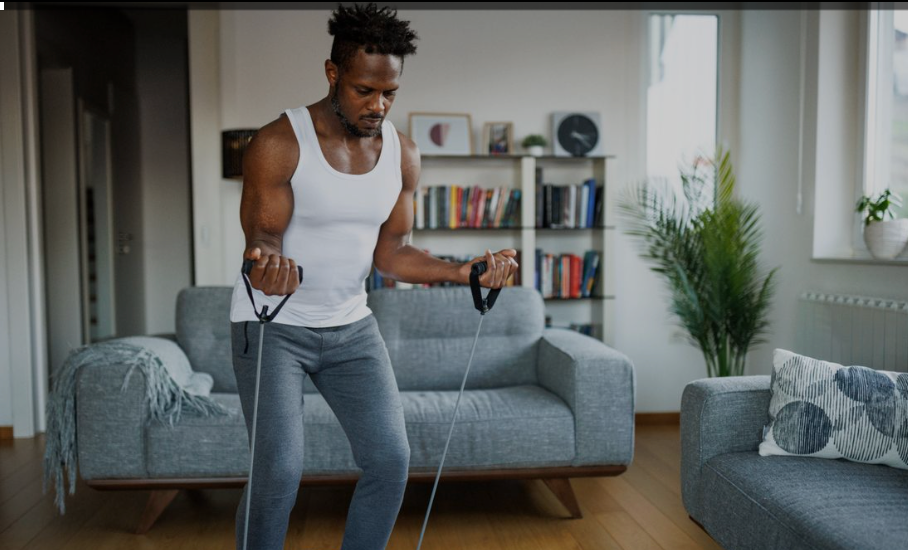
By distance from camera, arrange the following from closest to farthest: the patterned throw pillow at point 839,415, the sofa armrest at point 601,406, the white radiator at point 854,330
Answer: the patterned throw pillow at point 839,415
the sofa armrest at point 601,406
the white radiator at point 854,330

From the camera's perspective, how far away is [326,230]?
1615 millimetres

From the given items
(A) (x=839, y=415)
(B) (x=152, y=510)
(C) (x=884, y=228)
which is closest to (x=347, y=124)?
(A) (x=839, y=415)

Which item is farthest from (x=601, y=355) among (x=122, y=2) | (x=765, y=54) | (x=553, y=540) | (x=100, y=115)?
(x=100, y=115)

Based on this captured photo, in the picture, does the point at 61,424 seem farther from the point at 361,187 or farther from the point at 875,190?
the point at 875,190

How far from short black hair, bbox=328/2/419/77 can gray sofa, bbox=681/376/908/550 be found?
124cm

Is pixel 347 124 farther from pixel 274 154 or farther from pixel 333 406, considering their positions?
pixel 333 406

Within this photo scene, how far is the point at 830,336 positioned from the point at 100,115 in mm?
4912

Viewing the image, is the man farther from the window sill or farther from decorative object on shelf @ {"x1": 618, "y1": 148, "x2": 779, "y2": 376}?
decorative object on shelf @ {"x1": 618, "y1": 148, "x2": 779, "y2": 376}

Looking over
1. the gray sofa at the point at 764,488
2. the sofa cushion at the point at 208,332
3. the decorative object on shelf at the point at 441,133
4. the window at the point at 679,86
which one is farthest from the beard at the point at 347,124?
the window at the point at 679,86

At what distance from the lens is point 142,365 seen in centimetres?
252

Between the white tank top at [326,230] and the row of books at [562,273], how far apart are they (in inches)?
96.1

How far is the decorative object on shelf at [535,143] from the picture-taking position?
13.1 feet

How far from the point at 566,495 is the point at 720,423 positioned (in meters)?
0.80

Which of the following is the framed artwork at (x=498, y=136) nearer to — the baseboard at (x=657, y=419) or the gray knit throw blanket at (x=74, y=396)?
the baseboard at (x=657, y=419)
